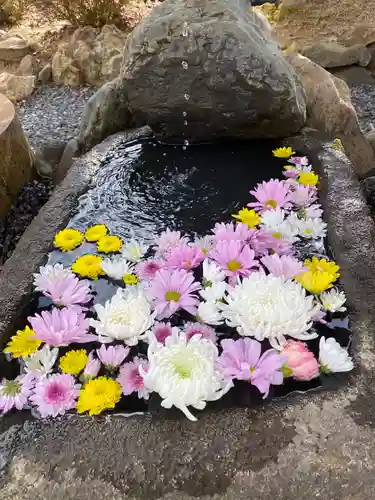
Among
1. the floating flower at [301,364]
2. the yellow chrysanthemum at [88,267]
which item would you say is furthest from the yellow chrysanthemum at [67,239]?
the floating flower at [301,364]

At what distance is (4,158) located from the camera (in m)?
3.65

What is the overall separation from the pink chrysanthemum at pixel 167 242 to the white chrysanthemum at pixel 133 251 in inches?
2.5

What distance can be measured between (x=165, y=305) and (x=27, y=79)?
504cm

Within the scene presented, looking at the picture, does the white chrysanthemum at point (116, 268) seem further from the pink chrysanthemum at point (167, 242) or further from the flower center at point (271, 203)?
the flower center at point (271, 203)

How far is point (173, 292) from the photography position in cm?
195

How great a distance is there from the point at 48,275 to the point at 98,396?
0.65 meters

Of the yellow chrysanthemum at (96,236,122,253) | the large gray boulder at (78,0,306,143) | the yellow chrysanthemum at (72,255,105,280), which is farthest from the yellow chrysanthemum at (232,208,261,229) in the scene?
the large gray boulder at (78,0,306,143)

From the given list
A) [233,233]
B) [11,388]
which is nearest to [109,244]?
[233,233]

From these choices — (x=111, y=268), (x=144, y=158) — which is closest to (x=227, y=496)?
(x=111, y=268)

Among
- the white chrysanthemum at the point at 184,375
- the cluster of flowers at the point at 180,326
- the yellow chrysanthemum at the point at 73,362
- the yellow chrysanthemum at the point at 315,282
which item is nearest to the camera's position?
the white chrysanthemum at the point at 184,375

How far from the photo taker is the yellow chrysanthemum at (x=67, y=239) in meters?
2.39

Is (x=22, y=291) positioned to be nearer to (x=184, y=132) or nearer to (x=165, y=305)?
(x=165, y=305)

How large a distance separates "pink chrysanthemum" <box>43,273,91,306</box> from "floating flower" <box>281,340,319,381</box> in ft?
2.49

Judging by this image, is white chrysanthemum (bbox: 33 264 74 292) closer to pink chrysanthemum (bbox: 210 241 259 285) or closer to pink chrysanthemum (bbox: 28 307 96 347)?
pink chrysanthemum (bbox: 28 307 96 347)
